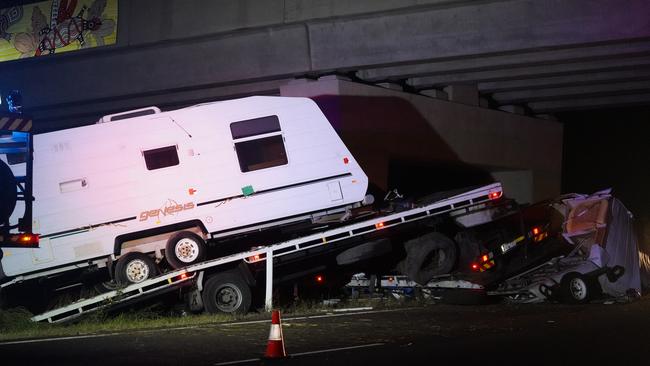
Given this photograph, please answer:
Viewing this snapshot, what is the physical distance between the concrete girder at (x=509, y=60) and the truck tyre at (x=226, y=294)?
380 inches

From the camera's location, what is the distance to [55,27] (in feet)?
73.9

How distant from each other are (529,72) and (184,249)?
516 inches

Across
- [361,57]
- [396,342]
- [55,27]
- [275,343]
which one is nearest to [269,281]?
[396,342]

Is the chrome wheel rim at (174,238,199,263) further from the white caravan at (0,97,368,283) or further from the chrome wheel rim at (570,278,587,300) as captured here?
the chrome wheel rim at (570,278,587,300)

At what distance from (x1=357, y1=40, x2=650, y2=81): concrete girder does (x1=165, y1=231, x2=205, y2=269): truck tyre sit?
9593mm

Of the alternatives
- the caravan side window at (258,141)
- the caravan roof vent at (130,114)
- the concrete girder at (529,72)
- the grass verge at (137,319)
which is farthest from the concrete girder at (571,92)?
the caravan roof vent at (130,114)

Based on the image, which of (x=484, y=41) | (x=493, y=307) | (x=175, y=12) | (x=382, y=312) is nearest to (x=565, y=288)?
(x=493, y=307)

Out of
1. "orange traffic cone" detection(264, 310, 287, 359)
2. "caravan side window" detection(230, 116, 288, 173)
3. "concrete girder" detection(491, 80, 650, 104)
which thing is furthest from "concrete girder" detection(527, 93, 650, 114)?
"orange traffic cone" detection(264, 310, 287, 359)

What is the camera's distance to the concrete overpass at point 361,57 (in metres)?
19.8

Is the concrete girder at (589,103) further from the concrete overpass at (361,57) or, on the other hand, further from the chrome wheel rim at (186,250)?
the chrome wheel rim at (186,250)

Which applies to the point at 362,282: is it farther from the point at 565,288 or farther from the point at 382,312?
the point at 565,288

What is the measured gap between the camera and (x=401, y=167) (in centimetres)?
2997

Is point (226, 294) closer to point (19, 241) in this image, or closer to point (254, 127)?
point (254, 127)

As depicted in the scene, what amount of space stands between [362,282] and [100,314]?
519 centimetres
